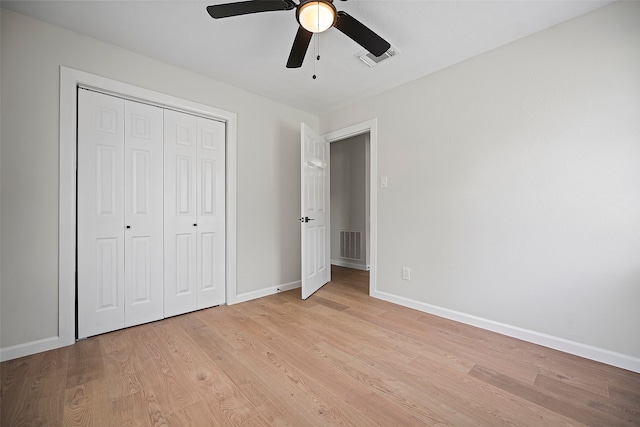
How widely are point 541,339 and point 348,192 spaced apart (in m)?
3.68

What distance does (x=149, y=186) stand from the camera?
97.7 inches

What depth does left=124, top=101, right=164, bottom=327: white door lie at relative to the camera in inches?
93.7

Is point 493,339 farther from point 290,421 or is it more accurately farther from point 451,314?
point 290,421

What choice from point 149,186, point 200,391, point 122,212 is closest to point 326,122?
point 149,186

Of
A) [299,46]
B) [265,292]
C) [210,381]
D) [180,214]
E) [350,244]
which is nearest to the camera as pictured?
[210,381]

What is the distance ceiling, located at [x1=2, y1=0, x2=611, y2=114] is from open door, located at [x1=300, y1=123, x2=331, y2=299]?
2.75 feet

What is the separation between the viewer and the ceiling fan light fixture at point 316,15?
4.92 ft

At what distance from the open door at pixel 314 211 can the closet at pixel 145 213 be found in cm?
91

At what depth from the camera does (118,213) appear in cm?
232

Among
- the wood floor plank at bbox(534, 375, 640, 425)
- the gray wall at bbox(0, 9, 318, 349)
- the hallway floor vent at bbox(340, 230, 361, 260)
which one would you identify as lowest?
the wood floor plank at bbox(534, 375, 640, 425)

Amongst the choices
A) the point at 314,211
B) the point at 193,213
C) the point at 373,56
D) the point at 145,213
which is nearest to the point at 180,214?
the point at 193,213

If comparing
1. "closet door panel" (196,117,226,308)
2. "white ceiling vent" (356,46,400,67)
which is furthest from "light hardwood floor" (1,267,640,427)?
"white ceiling vent" (356,46,400,67)

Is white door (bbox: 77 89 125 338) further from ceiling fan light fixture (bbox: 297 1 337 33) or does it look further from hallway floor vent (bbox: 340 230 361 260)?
hallway floor vent (bbox: 340 230 361 260)

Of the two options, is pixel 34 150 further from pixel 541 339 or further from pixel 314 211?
pixel 541 339
